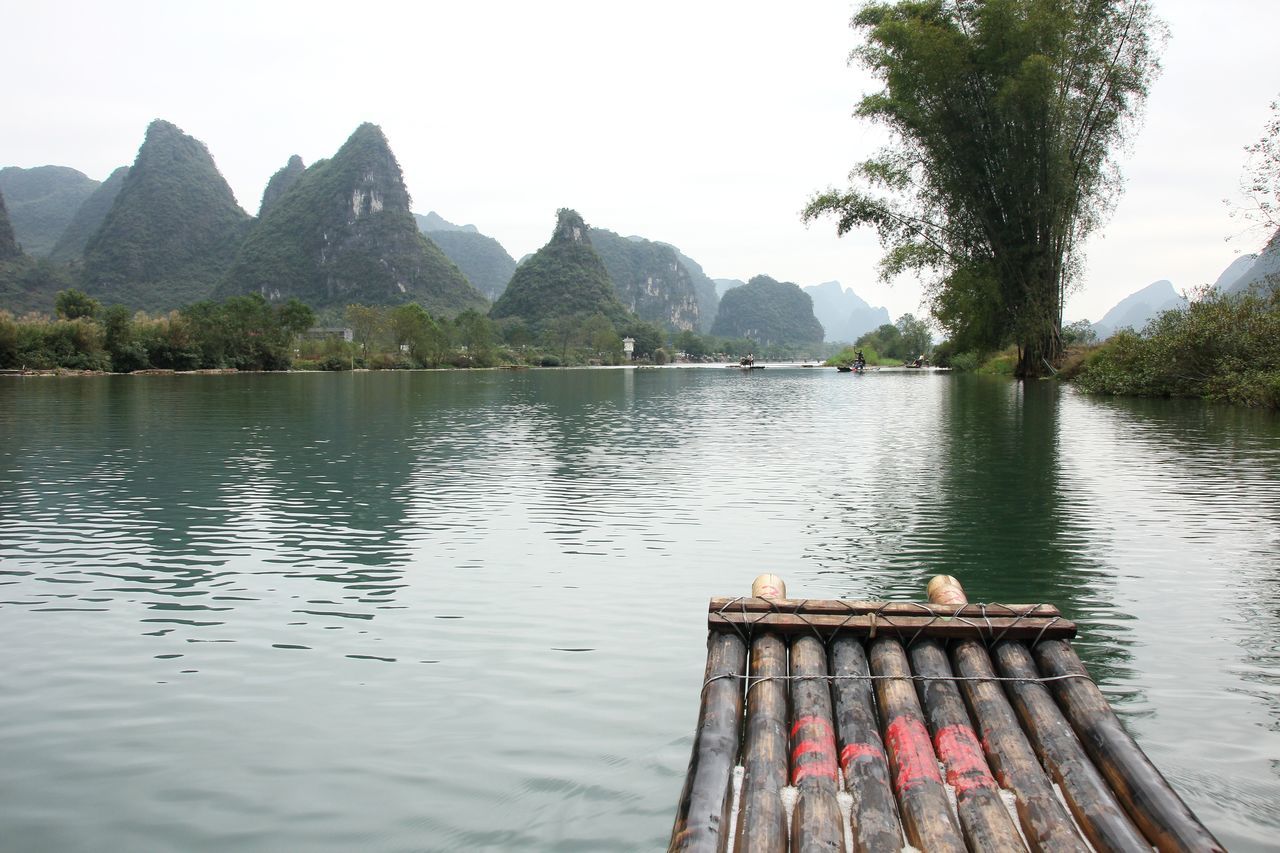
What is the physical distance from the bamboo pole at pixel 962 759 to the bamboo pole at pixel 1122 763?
0.56 meters

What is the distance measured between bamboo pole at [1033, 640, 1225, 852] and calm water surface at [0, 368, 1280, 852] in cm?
72

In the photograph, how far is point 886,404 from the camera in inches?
1494

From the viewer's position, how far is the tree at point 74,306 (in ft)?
255

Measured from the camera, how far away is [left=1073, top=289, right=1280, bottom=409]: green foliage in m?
29.5

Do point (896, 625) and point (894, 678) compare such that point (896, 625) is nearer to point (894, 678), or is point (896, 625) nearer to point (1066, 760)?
point (894, 678)

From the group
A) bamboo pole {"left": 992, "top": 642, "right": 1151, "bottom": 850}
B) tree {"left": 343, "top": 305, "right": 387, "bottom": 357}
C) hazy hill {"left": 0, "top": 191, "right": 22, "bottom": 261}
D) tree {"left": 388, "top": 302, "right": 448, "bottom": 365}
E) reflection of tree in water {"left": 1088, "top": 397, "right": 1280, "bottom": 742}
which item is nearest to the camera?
bamboo pole {"left": 992, "top": 642, "right": 1151, "bottom": 850}

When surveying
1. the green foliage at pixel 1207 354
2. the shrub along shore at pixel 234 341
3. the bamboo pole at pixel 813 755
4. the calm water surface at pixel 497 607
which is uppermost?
the shrub along shore at pixel 234 341

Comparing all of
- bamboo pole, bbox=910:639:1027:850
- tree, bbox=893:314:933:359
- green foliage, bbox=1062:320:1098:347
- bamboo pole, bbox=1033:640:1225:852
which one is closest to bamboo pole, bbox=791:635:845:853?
bamboo pole, bbox=910:639:1027:850

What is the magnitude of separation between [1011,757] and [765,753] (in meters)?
Answer: 1.24

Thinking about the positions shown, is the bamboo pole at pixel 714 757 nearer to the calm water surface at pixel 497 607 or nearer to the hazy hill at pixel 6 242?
the calm water surface at pixel 497 607

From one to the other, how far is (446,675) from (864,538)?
6.32 m

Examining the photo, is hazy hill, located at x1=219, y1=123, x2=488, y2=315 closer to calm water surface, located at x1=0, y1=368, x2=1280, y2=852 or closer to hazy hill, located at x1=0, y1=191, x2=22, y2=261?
hazy hill, located at x1=0, y1=191, x2=22, y2=261

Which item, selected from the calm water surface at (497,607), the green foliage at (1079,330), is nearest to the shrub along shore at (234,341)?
the calm water surface at (497,607)

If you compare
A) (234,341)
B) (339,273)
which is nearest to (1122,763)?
(234,341)
